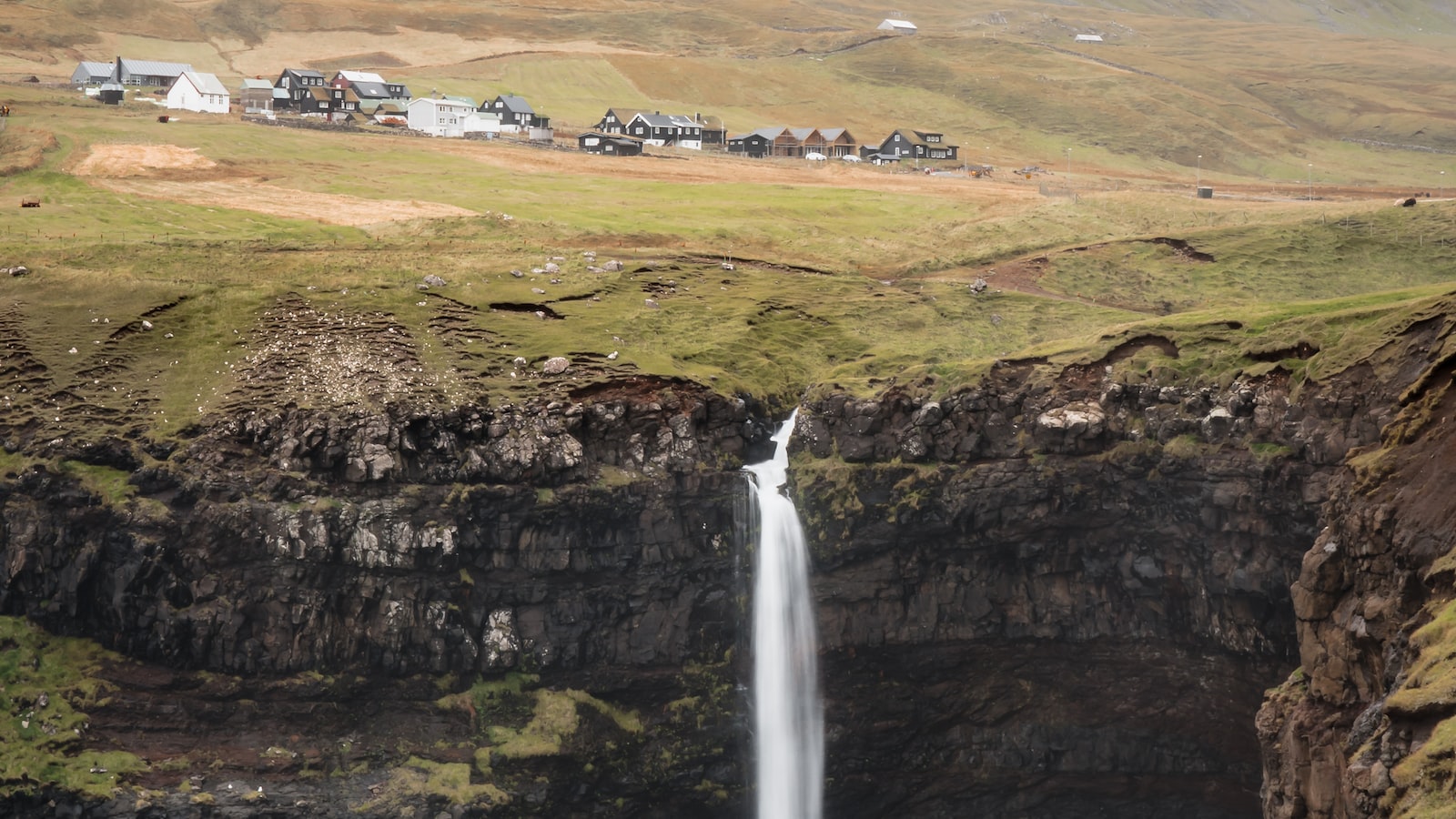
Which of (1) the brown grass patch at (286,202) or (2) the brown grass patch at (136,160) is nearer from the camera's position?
(1) the brown grass patch at (286,202)

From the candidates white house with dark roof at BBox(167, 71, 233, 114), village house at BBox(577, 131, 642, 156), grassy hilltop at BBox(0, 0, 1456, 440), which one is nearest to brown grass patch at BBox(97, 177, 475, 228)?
grassy hilltop at BBox(0, 0, 1456, 440)

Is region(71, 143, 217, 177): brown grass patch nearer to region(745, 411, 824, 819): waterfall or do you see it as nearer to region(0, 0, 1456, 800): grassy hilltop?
region(0, 0, 1456, 800): grassy hilltop

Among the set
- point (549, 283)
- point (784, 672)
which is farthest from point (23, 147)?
point (784, 672)

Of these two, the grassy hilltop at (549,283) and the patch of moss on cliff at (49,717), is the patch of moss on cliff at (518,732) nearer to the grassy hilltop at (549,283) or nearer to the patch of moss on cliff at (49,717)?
the grassy hilltop at (549,283)

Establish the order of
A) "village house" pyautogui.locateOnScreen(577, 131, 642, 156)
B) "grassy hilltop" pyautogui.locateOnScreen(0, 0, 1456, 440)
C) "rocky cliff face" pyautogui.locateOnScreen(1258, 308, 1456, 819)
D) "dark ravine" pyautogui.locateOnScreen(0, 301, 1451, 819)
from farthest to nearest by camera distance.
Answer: "village house" pyautogui.locateOnScreen(577, 131, 642, 156), "grassy hilltop" pyautogui.locateOnScreen(0, 0, 1456, 440), "dark ravine" pyautogui.locateOnScreen(0, 301, 1451, 819), "rocky cliff face" pyautogui.locateOnScreen(1258, 308, 1456, 819)

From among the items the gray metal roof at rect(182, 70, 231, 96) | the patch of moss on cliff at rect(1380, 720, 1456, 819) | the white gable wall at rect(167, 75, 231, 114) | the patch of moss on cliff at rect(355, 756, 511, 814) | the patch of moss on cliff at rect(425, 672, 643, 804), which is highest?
the gray metal roof at rect(182, 70, 231, 96)

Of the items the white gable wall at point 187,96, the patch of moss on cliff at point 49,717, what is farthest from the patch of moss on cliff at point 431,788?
the white gable wall at point 187,96

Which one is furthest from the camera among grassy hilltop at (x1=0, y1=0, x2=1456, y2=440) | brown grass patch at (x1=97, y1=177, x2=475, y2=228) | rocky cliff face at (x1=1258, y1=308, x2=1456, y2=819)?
brown grass patch at (x1=97, y1=177, x2=475, y2=228)
